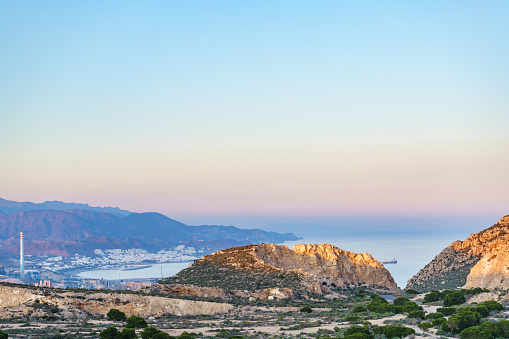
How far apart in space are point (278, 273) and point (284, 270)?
1.38 metres

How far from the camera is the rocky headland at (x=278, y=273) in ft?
188

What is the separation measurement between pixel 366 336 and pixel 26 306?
2544 cm

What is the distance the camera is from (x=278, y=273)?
62.8m

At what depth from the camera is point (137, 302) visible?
1729 inches

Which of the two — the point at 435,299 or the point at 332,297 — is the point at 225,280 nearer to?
the point at 332,297

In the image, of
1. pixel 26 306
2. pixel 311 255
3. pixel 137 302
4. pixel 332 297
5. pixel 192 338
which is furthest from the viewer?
pixel 311 255

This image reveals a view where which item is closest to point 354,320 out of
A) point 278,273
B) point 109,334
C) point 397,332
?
point 397,332

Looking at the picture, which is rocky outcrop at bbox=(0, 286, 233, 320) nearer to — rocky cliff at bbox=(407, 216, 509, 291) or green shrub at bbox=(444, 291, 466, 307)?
green shrub at bbox=(444, 291, 466, 307)

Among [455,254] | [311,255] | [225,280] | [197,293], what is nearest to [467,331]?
[197,293]

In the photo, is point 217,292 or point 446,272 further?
point 446,272

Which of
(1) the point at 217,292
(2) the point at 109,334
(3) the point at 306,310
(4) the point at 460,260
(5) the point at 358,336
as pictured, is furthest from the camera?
(4) the point at 460,260

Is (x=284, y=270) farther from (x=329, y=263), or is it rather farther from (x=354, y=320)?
(x=354, y=320)

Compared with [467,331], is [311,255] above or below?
above

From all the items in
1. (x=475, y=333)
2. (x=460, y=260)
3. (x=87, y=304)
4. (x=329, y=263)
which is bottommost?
(x=475, y=333)
